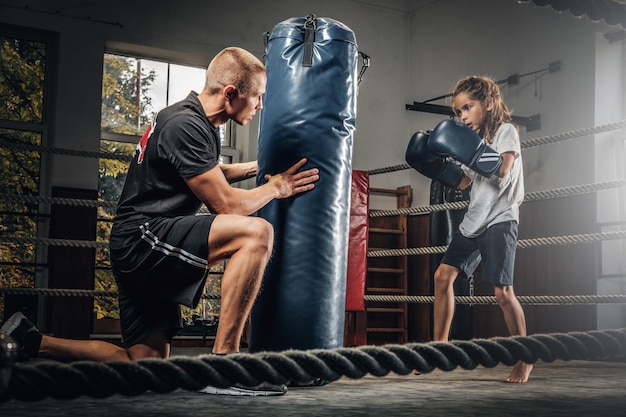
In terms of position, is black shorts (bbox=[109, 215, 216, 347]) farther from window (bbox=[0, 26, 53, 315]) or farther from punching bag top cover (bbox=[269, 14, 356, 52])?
window (bbox=[0, 26, 53, 315])

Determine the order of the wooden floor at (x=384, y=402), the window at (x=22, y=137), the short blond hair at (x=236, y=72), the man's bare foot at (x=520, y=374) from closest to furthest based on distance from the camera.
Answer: the wooden floor at (x=384, y=402)
the short blond hair at (x=236, y=72)
the man's bare foot at (x=520, y=374)
the window at (x=22, y=137)

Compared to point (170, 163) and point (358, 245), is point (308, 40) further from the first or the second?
point (358, 245)

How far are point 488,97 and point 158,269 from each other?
1.58 m

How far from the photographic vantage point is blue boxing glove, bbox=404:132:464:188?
305 cm

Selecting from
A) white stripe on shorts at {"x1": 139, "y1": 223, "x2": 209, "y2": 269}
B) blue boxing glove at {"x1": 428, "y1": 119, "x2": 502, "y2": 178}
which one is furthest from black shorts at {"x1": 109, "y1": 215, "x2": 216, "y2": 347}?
blue boxing glove at {"x1": 428, "y1": 119, "x2": 502, "y2": 178}

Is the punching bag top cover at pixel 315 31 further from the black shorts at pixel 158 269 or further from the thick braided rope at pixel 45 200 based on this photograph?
the thick braided rope at pixel 45 200

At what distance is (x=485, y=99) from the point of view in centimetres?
292

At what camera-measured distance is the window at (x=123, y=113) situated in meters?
6.07

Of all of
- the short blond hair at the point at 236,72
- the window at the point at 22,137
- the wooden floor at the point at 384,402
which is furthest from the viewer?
the window at the point at 22,137

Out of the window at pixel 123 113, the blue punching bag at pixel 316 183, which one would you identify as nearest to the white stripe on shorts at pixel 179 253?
the blue punching bag at pixel 316 183

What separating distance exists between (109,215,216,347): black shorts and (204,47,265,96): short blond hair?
0.42m

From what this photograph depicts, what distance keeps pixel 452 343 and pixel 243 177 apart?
135 centimetres

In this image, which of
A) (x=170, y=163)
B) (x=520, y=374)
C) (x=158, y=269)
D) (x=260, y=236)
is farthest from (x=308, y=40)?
(x=520, y=374)

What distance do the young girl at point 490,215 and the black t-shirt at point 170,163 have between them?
4.04 feet
